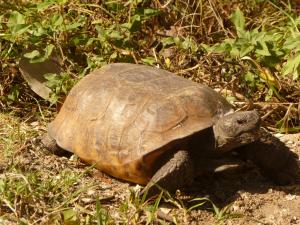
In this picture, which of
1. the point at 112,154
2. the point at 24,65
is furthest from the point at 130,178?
the point at 24,65

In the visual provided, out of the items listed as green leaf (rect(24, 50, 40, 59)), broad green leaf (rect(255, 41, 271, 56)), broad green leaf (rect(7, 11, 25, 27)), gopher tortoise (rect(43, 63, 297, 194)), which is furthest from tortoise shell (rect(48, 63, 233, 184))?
broad green leaf (rect(7, 11, 25, 27))

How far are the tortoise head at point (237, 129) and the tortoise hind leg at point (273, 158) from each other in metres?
0.16

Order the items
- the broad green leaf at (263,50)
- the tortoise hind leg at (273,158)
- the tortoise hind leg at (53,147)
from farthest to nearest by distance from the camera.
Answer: the broad green leaf at (263,50), the tortoise hind leg at (53,147), the tortoise hind leg at (273,158)

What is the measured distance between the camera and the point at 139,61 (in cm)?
418

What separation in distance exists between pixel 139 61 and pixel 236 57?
74 cm

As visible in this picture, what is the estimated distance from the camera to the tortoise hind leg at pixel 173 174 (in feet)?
9.50

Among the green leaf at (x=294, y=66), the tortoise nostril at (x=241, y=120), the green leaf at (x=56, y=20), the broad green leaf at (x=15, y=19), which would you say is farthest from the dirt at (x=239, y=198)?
the broad green leaf at (x=15, y=19)

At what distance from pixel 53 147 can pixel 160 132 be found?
34.1 inches

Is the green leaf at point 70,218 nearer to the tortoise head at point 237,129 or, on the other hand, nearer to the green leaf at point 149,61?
the tortoise head at point 237,129

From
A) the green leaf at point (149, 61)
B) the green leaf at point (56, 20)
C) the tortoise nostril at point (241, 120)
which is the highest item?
the green leaf at point (56, 20)

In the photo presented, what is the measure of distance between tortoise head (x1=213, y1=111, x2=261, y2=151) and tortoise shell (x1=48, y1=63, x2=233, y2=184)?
8 centimetres

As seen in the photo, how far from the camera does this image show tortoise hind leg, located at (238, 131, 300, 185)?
10.3 ft

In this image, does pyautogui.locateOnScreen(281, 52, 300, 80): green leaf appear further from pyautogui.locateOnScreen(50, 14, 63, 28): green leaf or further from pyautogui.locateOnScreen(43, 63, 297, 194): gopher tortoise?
pyautogui.locateOnScreen(50, 14, 63, 28): green leaf

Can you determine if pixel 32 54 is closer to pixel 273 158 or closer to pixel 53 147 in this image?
pixel 53 147
